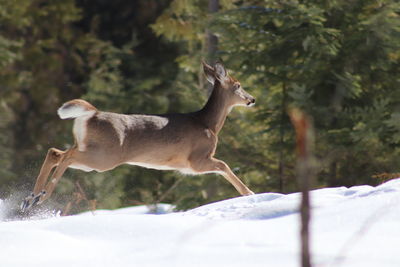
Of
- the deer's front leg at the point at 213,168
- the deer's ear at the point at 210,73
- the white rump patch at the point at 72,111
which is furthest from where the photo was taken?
the deer's ear at the point at 210,73

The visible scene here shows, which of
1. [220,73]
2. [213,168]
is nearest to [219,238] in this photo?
[213,168]

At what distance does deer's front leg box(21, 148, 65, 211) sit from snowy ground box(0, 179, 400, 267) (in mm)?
1986

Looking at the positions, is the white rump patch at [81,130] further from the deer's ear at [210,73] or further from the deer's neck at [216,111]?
the deer's ear at [210,73]

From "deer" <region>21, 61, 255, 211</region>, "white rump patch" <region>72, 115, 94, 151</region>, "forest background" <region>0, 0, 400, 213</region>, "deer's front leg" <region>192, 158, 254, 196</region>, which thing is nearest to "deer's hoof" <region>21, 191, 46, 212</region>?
"deer" <region>21, 61, 255, 211</region>

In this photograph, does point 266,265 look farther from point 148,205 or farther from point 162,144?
point 148,205

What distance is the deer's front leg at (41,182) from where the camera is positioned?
23.0ft

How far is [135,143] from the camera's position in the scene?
24.6ft

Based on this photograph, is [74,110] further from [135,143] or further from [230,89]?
[230,89]

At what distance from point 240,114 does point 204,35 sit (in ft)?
8.14

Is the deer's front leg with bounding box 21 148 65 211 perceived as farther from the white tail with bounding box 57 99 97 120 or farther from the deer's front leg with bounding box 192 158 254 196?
the deer's front leg with bounding box 192 158 254 196

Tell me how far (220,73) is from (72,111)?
2315 millimetres

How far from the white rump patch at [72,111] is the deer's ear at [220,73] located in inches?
78.8

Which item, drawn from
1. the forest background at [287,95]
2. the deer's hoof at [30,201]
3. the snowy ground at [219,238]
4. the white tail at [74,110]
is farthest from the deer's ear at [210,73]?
the snowy ground at [219,238]

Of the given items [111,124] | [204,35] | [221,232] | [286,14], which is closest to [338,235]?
[221,232]
